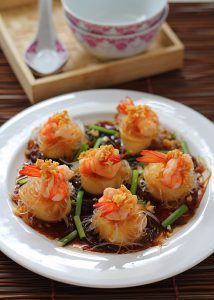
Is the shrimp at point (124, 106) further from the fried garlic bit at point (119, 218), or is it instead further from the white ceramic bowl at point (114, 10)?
the white ceramic bowl at point (114, 10)

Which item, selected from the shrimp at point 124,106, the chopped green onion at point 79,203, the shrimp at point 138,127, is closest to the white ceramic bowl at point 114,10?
the shrimp at point 124,106

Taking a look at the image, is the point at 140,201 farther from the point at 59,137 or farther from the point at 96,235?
the point at 59,137

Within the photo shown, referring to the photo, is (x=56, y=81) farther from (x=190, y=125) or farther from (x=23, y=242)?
(x=23, y=242)

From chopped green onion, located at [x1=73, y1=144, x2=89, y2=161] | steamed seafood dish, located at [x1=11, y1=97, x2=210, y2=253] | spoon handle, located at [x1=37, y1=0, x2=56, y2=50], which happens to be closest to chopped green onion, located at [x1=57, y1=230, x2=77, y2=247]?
steamed seafood dish, located at [x1=11, y1=97, x2=210, y2=253]

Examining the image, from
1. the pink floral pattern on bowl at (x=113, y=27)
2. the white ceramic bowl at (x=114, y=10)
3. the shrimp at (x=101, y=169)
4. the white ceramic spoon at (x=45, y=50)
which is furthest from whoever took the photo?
the white ceramic bowl at (x=114, y=10)

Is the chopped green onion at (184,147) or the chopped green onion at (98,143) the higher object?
the chopped green onion at (98,143)

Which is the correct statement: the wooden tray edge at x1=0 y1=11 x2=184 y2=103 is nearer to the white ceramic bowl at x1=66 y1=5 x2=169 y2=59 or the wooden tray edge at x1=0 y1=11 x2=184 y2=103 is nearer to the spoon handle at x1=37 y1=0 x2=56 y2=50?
the white ceramic bowl at x1=66 y1=5 x2=169 y2=59
